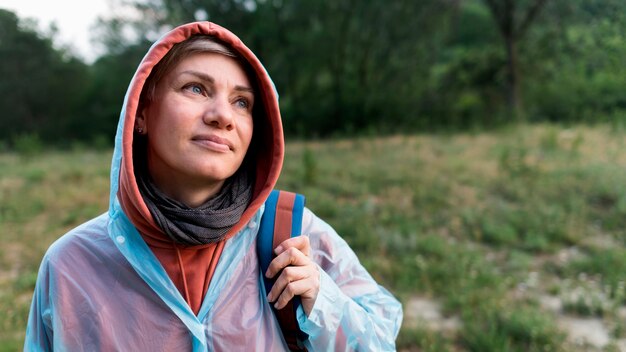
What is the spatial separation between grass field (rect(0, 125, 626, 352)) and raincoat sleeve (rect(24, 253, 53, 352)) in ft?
7.85

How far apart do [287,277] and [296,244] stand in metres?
0.09

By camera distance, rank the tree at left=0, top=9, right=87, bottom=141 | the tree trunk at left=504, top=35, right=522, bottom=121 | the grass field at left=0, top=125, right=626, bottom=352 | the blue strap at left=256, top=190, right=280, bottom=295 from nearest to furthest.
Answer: the blue strap at left=256, top=190, right=280, bottom=295 < the grass field at left=0, top=125, right=626, bottom=352 < the tree trunk at left=504, top=35, right=522, bottom=121 < the tree at left=0, top=9, right=87, bottom=141

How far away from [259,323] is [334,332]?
197mm

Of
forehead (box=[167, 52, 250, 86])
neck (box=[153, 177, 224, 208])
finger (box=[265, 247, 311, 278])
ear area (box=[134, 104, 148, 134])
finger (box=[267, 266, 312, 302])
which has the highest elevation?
forehead (box=[167, 52, 250, 86])

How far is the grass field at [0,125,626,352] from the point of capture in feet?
12.4

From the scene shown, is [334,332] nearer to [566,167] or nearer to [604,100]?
[566,167]

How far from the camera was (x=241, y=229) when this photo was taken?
4.73 feet

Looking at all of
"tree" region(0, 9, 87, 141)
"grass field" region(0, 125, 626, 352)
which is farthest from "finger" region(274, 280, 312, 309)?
"tree" region(0, 9, 87, 141)

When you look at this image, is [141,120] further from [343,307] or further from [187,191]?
[343,307]

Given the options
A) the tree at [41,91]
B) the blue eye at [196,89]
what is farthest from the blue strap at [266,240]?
the tree at [41,91]

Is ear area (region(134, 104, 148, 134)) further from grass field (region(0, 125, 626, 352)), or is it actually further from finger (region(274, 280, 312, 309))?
grass field (region(0, 125, 626, 352))

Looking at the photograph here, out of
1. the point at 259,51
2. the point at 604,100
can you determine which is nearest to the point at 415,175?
the point at 604,100

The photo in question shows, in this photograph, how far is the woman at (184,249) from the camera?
1317mm

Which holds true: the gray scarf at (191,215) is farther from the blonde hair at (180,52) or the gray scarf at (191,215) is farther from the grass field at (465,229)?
the grass field at (465,229)
